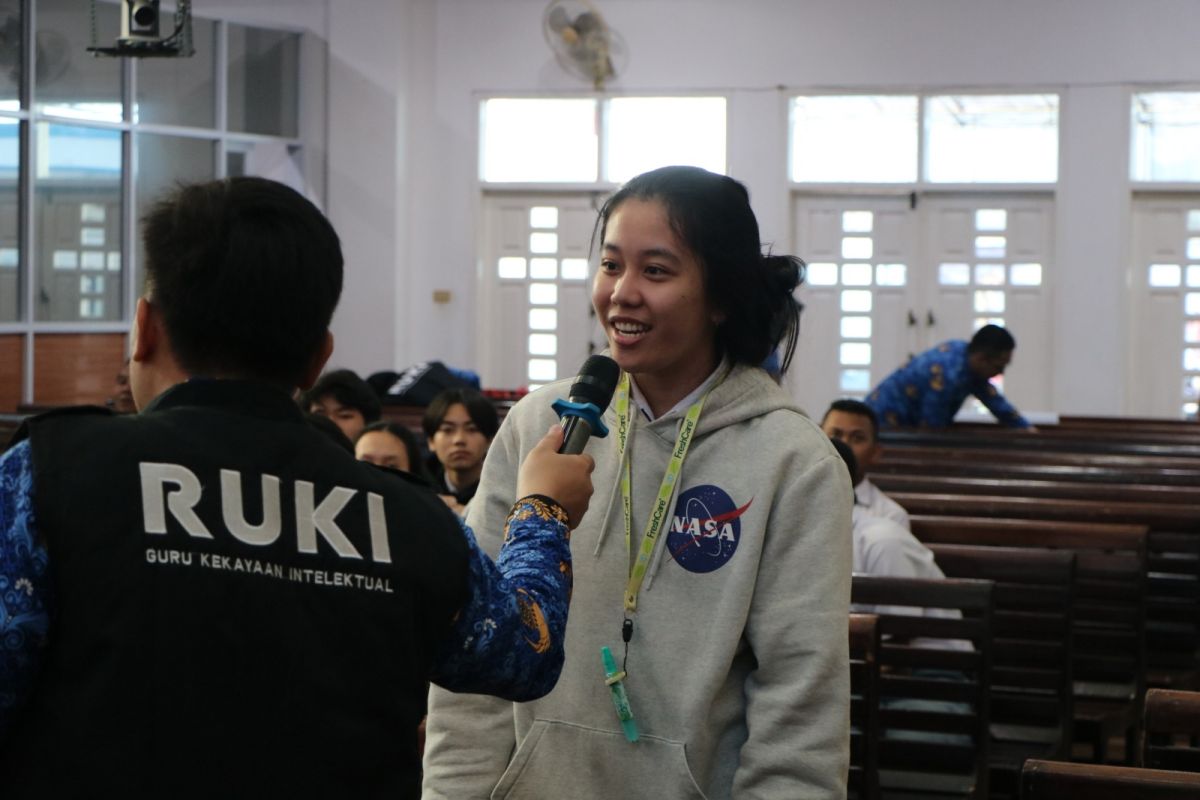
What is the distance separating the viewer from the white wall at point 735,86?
11.5 metres

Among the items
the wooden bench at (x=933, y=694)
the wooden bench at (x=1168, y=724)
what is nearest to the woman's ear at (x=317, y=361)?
the wooden bench at (x=1168, y=724)

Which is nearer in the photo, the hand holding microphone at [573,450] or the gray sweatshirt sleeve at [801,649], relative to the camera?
the hand holding microphone at [573,450]

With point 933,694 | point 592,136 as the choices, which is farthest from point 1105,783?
point 592,136

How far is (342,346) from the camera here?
40.1 feet

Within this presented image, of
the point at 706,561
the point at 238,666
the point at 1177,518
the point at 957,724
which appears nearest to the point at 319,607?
the point at 238,666

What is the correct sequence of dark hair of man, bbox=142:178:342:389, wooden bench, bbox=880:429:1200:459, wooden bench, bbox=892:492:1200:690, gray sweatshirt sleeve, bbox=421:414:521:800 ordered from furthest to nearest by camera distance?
wooden bench, bbox=880:429:1200:459 → wooden bench, bbox=892:492:1200:690 → gray sweatshirt sleeve, bbox=421:414:521:800 → dark hair of man, bbox=142:178:342:389

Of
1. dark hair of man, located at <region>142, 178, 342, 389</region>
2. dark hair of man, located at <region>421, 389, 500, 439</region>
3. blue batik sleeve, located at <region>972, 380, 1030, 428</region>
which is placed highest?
dark hair of man, located at <region>142, 178, 342, 389</region>

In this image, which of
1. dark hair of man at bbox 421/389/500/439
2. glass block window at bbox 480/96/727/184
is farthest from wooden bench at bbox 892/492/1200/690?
glass block window at bbox 480/96/727/184

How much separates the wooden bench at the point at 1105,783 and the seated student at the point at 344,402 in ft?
11.6

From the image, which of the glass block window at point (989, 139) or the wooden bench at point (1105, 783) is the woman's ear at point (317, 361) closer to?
the wooden bench at point (1105, 783)

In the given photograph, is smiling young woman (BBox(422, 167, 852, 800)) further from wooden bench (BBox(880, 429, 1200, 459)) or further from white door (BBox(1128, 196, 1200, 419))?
white door (BBox(1128, 196, 1200, 419))

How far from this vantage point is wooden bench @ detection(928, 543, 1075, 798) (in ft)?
12.2

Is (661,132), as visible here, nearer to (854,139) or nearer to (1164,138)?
(854,139)

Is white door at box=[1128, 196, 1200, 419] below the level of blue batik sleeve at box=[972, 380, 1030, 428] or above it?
above
